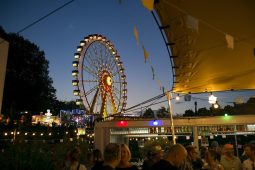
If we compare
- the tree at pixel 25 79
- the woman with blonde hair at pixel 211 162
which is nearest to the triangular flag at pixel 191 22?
the woman with blonde hair at pixel 211 162

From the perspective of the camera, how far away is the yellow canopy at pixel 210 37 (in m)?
3.03

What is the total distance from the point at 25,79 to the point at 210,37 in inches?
979

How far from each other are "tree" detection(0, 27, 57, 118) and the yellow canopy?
21.2 m

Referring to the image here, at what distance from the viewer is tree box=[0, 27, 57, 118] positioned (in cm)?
2452

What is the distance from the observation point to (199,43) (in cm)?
418

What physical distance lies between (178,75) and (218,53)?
1.29 m

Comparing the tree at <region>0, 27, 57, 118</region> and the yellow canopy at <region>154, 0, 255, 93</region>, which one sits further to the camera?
the tree at <region>0, 27, 57, 118</region>

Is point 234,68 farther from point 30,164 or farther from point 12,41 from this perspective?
point 12,41

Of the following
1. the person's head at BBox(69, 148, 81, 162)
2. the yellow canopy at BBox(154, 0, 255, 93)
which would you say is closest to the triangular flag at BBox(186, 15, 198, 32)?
the yellow canopy at BBox(154, 0, 255, 93)

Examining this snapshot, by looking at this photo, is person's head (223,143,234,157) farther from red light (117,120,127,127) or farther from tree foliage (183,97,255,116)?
tree foliage (183,97,255,116)

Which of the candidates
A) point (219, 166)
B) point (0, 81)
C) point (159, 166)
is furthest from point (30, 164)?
point (0, 81)

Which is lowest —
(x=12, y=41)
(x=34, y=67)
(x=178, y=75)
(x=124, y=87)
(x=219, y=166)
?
(x=219, y=166)

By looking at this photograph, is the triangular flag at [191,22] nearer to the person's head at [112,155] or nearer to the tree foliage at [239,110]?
the person's head at [112,155]

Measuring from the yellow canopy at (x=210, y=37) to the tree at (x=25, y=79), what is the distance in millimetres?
21196
